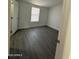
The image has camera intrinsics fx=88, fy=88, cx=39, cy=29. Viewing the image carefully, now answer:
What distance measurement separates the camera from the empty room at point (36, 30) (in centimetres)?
275

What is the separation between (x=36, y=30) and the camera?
727cm

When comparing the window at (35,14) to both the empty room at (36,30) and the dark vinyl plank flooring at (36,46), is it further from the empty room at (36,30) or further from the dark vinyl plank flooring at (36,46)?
the dark vinyl plank flooring at (36,46)

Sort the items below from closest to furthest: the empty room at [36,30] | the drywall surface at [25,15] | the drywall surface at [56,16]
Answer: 1. the empty room at [36,30]
2. the drywall surface at [25,15]
3. the drywall surface at [56,16]

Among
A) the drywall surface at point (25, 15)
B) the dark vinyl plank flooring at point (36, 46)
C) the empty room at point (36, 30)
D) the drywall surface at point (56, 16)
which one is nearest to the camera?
the empty room at point (36, 30)

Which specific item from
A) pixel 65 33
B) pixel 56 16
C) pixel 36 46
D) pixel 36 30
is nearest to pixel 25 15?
Answer: pixel 36 30

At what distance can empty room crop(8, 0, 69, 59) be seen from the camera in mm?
2750

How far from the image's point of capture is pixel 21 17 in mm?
6973

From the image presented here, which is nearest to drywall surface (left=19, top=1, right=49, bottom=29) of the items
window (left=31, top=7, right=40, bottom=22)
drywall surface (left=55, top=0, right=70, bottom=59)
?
window (left=31, top=7, right=40, bottom=22)

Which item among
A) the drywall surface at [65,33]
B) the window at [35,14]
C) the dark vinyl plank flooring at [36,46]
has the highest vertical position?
the window at [35,14]

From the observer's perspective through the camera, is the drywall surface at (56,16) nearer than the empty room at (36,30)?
No

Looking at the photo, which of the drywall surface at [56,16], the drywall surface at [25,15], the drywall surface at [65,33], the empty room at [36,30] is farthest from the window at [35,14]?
the drywall surface at [65,33]
